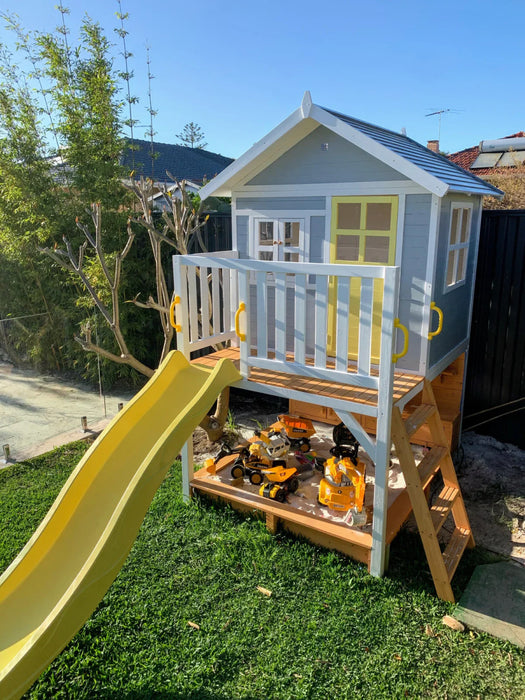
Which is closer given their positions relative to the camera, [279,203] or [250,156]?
[250,156]

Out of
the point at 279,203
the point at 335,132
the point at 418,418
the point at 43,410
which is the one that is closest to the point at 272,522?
the point at 418,418

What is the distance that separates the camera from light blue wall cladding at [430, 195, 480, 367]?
4.21m

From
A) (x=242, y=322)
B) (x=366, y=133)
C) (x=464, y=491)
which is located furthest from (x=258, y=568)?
(x=366, y=133)

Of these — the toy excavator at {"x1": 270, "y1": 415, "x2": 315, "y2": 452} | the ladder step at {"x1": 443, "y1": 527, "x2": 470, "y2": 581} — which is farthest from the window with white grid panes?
the ladder step at {"x1": 443, "y1": 527, "x2": 470, "y2": 581}

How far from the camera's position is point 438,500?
399cm

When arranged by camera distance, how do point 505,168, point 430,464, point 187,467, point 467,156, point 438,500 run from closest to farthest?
point 430,464
point 438,500
point 187,467
point 505,168
point 467,156

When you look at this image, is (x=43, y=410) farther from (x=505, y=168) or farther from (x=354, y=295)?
(x=505, y=168)

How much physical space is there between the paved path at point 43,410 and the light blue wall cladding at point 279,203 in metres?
3.38

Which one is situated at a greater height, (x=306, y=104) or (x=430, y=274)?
(x=306, y=104)

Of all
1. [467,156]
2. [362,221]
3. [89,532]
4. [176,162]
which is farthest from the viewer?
[176,162]

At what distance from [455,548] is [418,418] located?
1.02 meters

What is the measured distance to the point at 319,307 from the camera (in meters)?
3.67

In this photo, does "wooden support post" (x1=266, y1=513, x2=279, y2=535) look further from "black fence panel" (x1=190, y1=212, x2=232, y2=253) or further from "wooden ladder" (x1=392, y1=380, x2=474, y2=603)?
"black fence panel" (x1=190, y1=212, x2=232, y2=253)

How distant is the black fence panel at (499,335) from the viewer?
18.0 ft
